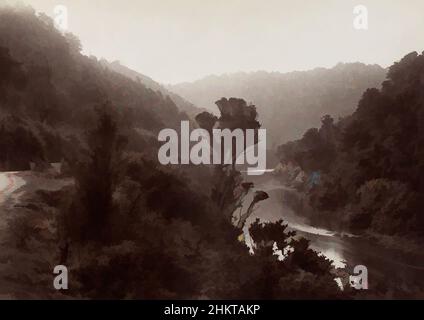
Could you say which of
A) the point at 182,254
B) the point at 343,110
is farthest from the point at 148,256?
the point at 343,110

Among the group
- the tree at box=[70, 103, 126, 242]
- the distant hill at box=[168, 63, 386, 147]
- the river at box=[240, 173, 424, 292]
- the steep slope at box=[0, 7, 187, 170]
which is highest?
the distant hill at box=[168, 63, 386, 147]

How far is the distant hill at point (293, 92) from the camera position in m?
93.5

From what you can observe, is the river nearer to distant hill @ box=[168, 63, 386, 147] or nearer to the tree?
the tree

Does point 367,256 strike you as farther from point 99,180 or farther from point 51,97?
point 51,97

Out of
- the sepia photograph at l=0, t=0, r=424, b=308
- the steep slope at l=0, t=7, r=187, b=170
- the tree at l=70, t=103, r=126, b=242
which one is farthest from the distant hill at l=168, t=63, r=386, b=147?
the tree at l=70, t=103, r=126, b=242

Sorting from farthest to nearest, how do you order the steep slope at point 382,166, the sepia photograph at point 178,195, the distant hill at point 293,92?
the distant hill at point 293,92
the steep slope at point 382,166
the sepia photograph at point 178,195

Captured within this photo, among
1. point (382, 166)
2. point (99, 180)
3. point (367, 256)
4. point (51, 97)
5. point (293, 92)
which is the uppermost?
point (293, 92)

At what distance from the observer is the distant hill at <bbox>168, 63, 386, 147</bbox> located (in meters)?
93.5

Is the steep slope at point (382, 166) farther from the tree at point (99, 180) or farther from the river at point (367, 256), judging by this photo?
the tree at point (99, 180)

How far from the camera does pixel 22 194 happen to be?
16.3 metres

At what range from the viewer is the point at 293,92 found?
4316 inches

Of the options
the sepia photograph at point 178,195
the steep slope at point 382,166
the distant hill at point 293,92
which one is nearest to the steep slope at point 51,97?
the sepia photograph at point 178,195

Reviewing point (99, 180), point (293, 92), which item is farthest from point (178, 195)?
point (293, 92)
